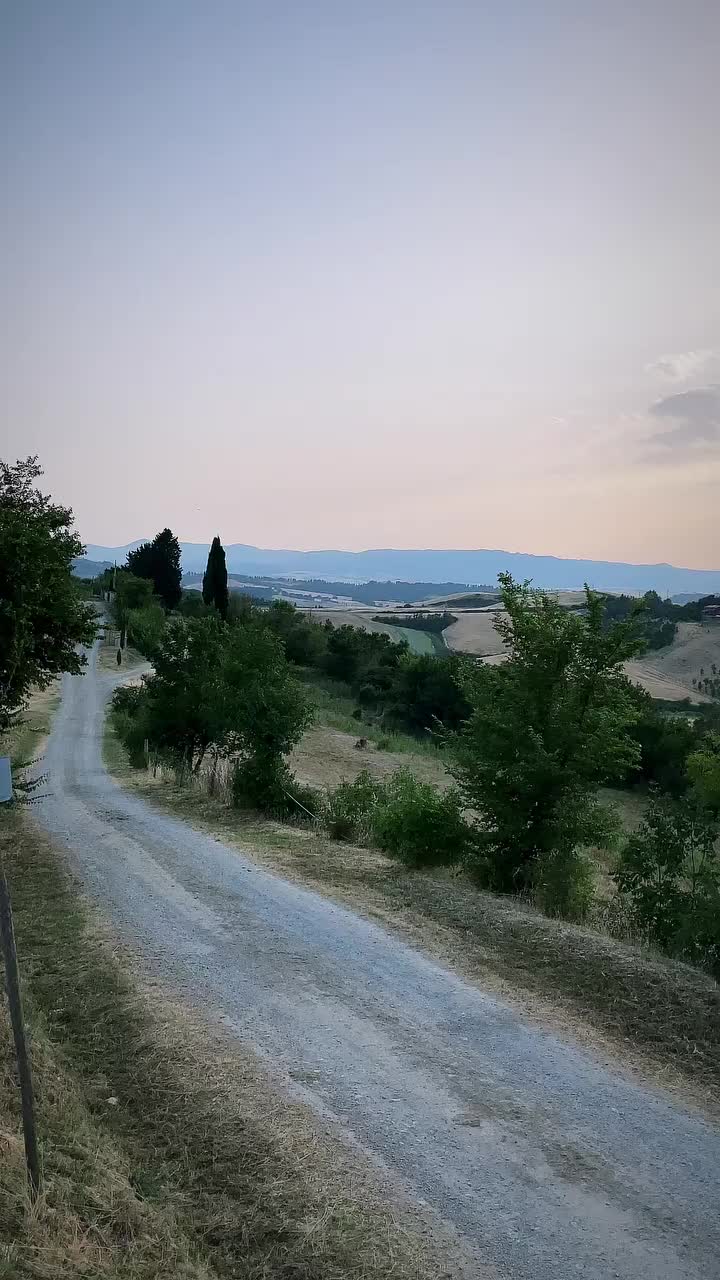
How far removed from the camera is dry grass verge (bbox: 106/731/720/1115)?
7.81m

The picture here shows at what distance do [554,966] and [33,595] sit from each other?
37.0 ft

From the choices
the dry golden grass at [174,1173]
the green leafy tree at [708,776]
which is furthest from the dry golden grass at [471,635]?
the dry golden grass at [174,1173]

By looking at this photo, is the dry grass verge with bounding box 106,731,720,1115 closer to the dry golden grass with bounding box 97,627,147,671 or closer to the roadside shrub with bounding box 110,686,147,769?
the roadside shrub with bounding box 110,686,147,769

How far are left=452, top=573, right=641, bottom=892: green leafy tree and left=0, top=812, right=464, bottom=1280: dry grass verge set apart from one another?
21.8 feet

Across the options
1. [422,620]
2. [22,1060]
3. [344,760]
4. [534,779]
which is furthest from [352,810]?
[422,620]

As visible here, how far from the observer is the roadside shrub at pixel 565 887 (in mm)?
12273

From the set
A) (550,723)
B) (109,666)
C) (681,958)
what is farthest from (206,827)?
(109,666)

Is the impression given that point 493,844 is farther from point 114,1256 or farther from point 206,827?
point 114,1256

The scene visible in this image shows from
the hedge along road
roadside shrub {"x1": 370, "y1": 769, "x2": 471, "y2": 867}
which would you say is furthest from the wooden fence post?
roadside shrub {"x1": 370, "y1": 769, "x2": 471, "y2": 867}

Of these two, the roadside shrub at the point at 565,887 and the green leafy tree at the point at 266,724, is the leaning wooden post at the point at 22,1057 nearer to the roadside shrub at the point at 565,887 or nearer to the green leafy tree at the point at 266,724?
the roadside shrub at the point at 565,887

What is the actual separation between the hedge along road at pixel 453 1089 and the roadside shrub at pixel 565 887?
3.00 metres

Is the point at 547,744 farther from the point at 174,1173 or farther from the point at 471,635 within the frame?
the point at 471,635

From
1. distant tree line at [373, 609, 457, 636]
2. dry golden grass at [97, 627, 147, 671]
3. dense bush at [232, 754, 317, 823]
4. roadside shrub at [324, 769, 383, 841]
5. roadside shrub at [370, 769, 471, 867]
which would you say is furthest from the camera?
distant tree line at [373, 609, 457, 636]

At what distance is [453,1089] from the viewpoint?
716 cm
